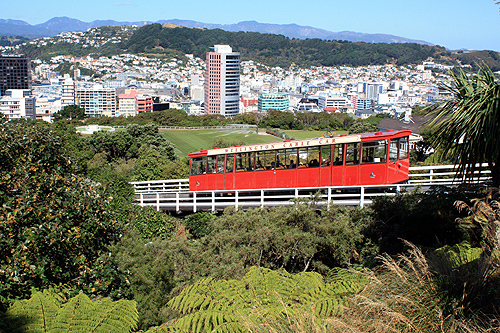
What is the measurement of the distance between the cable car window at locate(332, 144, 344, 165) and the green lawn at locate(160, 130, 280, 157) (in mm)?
40470

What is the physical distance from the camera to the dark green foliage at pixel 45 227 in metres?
6.95

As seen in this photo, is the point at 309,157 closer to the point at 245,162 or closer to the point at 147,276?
the point at 245,162

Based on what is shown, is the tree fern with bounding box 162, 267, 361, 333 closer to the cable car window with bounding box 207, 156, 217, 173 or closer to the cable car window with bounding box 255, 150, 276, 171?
the cable car window with bounding box 255, 150, 276, 171

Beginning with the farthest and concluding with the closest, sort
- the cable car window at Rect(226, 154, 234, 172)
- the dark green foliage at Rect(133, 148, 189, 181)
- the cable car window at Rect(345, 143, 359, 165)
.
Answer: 1. the dark green foliage at Rect(133, 148, 189, 181)
2. the cable car window at Rect(226, 154, 234, 172)
3. the cable car window at Rect(345, 143, 359, 165)

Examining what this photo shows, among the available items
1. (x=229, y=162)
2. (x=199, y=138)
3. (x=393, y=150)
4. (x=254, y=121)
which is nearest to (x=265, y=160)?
(x=229, y=162)

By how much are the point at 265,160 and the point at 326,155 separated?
7.85 feet

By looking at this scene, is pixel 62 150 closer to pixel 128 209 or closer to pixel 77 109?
pixel 128 209

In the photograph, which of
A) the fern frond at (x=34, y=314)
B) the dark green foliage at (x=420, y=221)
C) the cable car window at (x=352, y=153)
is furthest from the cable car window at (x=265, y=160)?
the fern frond at (x=34, y=314)

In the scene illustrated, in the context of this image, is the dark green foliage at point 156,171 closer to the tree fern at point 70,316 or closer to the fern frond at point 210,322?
the tree fern at point 70,316

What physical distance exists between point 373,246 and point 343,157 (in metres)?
5.27

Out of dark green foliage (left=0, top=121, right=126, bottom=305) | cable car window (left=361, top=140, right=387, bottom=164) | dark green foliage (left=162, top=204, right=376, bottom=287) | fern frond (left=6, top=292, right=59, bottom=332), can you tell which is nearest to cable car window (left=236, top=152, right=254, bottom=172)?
cable car window (left=361, top=140, right=387, bottom=164)

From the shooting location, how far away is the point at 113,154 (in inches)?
1662

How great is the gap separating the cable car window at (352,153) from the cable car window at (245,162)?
3.56 meters

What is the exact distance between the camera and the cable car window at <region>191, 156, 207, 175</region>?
18781mm
